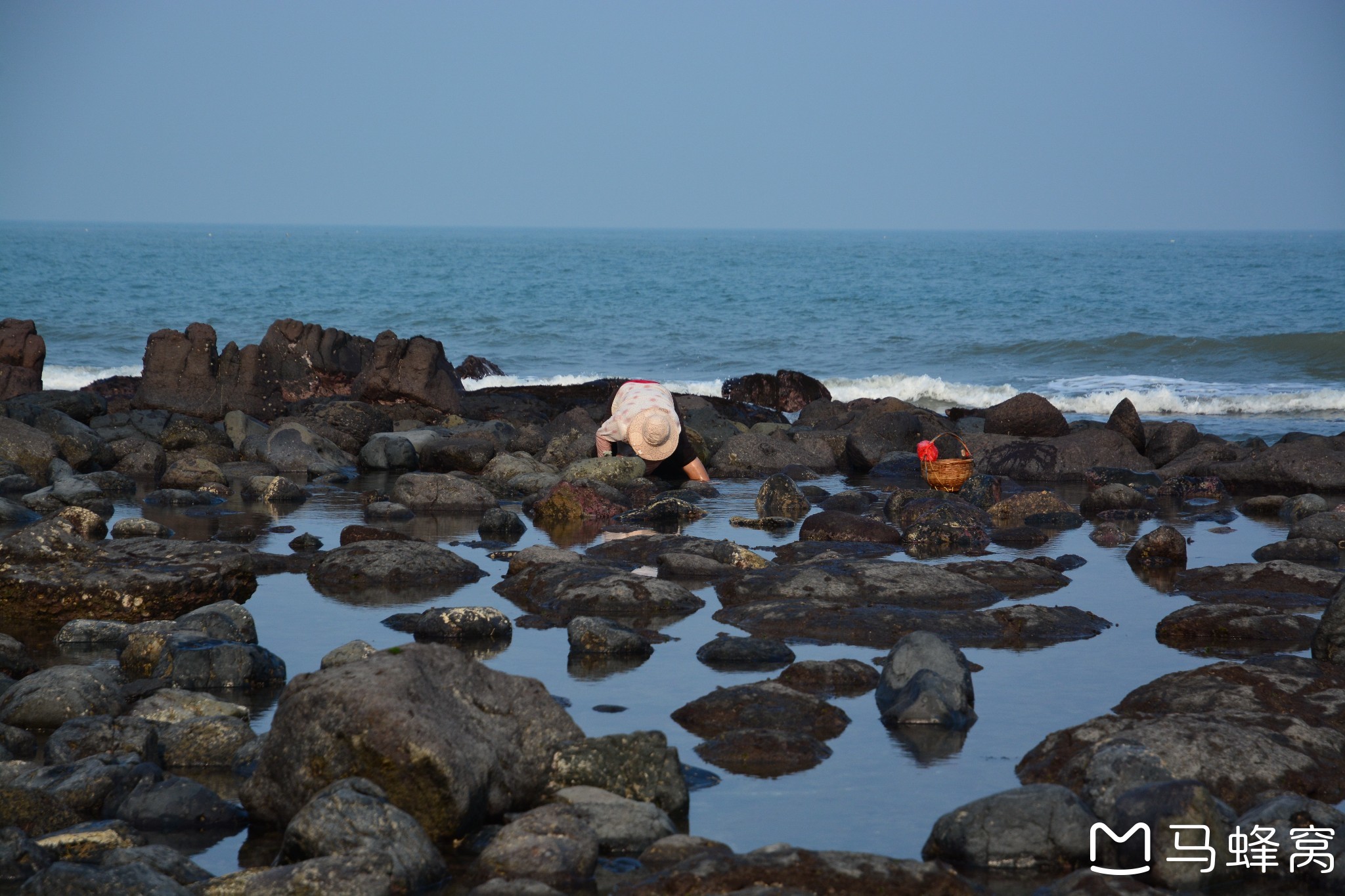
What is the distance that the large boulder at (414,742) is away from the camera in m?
5.08

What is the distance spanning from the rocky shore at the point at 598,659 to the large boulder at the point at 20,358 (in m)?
4.84

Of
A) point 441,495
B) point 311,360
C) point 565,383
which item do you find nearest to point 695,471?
point 441,495

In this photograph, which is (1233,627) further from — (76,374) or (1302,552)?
(76,374)

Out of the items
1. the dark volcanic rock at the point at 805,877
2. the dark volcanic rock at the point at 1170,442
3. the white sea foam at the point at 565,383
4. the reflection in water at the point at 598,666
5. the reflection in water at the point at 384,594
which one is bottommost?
the white sea foam at the point at 565,383

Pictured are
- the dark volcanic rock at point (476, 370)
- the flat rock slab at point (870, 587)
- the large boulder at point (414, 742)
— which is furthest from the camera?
the dark volcanic rock at point (476, 370)

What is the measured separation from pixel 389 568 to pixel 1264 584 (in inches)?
245

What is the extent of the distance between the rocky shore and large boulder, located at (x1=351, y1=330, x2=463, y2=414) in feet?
12.3

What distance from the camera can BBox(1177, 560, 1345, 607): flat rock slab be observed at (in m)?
9.13

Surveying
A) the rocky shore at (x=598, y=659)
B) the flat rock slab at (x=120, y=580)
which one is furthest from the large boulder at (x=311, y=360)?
the flat rock slab at (x=120, y=580)

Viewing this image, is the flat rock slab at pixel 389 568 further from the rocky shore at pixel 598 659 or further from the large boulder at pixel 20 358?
the large boulder at pixel 20 358

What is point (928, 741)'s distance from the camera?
20.6 feet

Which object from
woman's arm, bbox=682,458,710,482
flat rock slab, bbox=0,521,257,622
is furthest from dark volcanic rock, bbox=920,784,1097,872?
woman's arm, bbox=682,458,710,482

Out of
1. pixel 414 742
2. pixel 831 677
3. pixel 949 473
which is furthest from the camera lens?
pixel 949 473

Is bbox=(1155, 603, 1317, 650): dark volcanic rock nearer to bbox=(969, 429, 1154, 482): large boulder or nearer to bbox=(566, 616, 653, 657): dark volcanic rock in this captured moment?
bbox=(566, 616, 653, 657): dark volcanic rock
